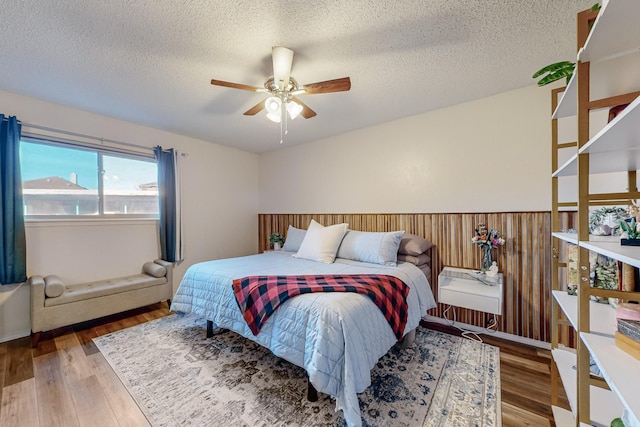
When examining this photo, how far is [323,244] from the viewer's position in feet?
9.58

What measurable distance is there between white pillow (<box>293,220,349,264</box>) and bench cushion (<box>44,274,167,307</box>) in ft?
6.15

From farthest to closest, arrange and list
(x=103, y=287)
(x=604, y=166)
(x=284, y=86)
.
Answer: (x=103, y=287) < (x=284, y=86) < (x=604, y=166)

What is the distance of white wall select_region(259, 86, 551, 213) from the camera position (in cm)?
233

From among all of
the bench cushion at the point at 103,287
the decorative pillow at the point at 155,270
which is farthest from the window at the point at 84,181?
the bench cushion at the point at 103,287

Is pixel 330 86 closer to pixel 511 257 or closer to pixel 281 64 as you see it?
pixel 281 64

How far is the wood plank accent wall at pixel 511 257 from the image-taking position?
2.27 metres

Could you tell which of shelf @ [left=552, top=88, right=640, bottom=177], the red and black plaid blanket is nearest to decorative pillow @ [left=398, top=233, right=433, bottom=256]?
the red and black plaid blanket

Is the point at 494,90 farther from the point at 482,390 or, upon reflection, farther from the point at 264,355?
the point at 264,355

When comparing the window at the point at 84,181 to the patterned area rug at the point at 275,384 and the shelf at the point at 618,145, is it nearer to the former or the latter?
the patterned area rug at the point at 275,384

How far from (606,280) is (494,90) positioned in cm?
197

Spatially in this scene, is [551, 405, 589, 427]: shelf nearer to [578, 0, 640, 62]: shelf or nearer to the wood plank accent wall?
the wood plank accent wall

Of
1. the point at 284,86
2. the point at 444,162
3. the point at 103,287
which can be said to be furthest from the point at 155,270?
the point at 444,162

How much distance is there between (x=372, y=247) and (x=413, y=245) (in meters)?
0.44

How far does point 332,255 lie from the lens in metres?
2.85
